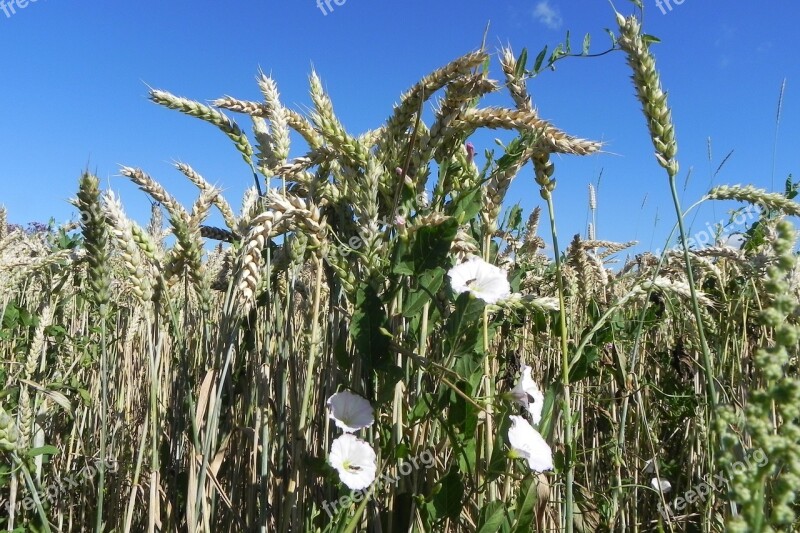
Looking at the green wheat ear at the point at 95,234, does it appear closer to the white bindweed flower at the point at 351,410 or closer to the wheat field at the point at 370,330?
the wheat field at the point at 370,330

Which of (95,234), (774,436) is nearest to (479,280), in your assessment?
(774,436)

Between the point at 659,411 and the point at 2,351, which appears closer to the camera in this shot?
the point at 659,411

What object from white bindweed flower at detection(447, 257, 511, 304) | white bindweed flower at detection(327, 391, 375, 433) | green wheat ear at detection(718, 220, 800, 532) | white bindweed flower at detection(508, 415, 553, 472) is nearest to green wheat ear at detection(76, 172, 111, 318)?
white bindweed flower at detection(327, 391, 375, 433)

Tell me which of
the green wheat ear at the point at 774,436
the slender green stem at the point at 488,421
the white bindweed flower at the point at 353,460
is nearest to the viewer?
the green wheat ear at the point at 774,436

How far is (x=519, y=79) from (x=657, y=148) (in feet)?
0.89

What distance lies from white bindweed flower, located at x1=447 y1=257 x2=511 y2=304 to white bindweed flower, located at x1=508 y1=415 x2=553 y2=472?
0.21 meters

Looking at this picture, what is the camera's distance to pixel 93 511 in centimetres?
152

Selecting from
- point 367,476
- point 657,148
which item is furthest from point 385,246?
point 657,148

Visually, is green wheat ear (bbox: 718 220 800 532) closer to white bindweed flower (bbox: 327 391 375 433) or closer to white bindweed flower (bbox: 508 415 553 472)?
white bindweed flower (bbox: 508 415 553 472)

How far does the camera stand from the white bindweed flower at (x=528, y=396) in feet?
3.26

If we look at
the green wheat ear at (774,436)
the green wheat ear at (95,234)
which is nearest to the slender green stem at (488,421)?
the green wheat ear at (774,436)

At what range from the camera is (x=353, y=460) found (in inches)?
38.1

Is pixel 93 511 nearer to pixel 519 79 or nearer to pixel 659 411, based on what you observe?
pixel 519 79

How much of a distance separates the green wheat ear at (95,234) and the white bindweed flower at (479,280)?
22.7 inches
